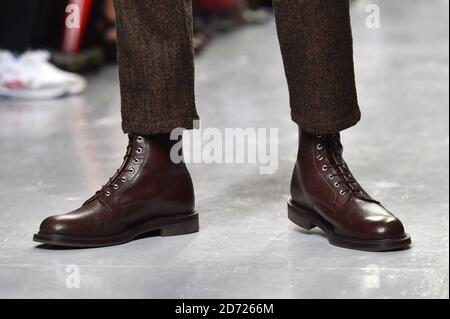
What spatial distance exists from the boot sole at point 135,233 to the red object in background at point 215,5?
3.63 m

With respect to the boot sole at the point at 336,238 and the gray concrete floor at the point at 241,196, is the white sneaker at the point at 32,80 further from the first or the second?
the boot sole at the point at 336,238

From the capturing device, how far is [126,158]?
1387 millimetres

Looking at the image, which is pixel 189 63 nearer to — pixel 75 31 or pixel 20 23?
pixel 20 23

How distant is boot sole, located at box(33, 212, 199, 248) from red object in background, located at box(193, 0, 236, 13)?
143 inches

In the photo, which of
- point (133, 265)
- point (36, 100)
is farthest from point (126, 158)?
point (36, 100)

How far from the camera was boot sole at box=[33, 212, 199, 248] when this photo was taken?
1.32m

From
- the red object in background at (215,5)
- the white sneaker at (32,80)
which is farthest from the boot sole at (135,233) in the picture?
the red object in background at (215,5)

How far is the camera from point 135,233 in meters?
1.37

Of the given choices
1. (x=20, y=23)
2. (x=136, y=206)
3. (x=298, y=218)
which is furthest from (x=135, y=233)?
(x=20, y=23)

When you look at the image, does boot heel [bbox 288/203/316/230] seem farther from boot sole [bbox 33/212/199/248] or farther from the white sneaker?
the white sneaker

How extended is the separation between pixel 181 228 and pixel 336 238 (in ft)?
0.74

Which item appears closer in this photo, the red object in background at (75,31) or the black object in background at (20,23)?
the black object in background at (20,23)

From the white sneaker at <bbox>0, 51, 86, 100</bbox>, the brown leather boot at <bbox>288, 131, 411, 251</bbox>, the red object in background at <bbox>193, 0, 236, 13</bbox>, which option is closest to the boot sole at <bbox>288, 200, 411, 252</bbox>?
the brown leather boot at <bbox>288, 131, 411, 251</bbox>

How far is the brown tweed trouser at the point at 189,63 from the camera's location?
1307 mm
